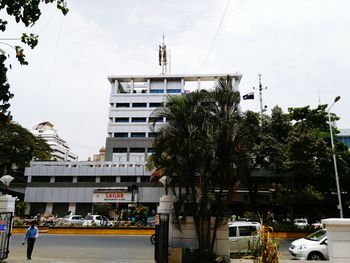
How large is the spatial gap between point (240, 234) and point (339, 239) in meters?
10.1

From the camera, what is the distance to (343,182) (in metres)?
31.3

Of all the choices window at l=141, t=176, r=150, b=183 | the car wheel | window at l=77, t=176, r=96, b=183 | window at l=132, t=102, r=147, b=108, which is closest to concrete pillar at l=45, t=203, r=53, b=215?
window at l=77, t=176, r=96, b=183

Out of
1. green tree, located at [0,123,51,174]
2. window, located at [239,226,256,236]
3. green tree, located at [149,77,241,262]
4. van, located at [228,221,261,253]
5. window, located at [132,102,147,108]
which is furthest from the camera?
window, located at [132,102,147,108]

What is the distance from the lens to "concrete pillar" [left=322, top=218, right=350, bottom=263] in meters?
6.78

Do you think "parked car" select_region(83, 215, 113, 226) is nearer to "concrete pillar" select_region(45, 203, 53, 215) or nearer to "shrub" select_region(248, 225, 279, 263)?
"concrete pillar" select_region(45, 203, 53, 215)

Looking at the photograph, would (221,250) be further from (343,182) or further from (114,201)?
(114,201)

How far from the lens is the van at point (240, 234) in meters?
16.2

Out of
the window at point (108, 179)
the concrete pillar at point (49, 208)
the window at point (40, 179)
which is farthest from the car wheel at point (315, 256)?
the window at point (40, 179)

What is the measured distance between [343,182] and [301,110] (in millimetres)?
7569

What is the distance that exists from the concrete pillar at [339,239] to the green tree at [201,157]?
6.03 metres

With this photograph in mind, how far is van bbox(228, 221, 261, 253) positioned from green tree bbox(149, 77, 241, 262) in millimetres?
3849

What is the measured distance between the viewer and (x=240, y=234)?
1655 cm

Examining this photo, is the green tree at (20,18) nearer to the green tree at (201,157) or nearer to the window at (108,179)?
the green tree at (201,157)

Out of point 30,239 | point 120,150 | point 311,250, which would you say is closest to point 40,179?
point 120,150
